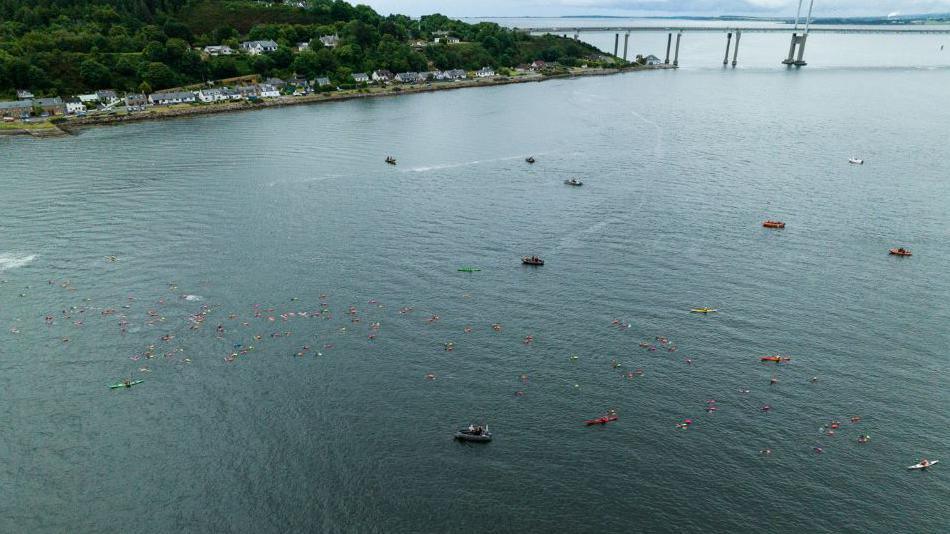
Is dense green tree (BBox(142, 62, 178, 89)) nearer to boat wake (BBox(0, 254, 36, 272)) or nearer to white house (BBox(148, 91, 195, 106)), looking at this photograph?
white house (BBox(148, 91, 195, 106))

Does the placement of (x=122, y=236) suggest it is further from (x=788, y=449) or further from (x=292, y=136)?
(x=788, y=449)

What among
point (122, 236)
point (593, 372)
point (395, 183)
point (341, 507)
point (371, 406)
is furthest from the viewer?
point (395, 183)

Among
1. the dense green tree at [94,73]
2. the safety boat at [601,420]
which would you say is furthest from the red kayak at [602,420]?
the dense green tree at [94,73]

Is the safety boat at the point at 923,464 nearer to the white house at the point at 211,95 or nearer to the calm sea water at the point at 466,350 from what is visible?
the calm sea water at the point at 466,350

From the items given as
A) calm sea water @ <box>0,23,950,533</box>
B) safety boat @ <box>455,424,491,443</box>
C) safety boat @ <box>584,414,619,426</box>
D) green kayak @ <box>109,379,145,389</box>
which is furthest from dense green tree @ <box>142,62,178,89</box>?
safety boat @ <box>584,414,619,426</box>

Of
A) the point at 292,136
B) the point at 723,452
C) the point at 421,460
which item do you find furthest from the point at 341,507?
the point at 292,136

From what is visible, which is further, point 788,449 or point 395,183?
point 395,183

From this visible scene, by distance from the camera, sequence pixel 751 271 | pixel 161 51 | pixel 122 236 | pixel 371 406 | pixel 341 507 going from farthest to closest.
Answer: pixel 161 51, pixel 122 236, pixel 751 271, pixel 371 406, pixel 341 507

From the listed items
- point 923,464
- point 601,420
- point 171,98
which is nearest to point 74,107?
point 171,98
